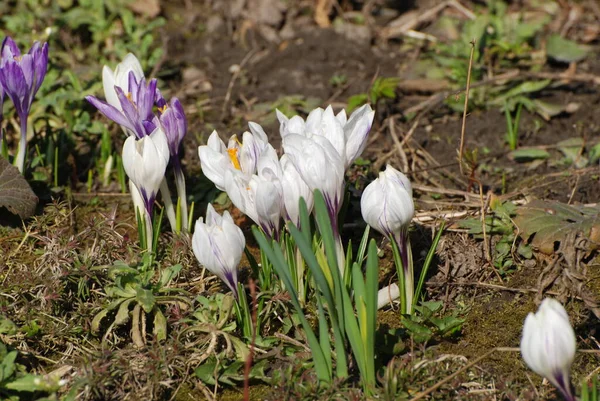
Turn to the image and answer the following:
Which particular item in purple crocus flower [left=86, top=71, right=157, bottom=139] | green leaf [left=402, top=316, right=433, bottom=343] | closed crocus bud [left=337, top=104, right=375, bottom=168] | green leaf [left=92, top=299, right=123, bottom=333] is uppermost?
purple crocus flower [left=86, top=71, right=157, bottom=139]

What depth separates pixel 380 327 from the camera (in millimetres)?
2379

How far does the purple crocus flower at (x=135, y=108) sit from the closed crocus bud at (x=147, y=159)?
0.10 metres

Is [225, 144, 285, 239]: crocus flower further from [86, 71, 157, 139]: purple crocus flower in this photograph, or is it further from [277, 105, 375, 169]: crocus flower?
[86, 71, 157, 139]: purple crocus flower

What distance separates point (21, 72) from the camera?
2.78 m

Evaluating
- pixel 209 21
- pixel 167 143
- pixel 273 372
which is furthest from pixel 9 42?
pixel 209 21

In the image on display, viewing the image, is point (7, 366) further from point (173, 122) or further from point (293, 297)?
point (173, 122)

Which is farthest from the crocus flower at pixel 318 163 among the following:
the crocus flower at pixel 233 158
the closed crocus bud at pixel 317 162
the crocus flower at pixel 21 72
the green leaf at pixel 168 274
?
the crocus flower at pixel 21 72

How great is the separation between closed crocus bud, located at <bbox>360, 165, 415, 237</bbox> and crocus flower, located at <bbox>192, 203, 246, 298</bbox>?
40cm

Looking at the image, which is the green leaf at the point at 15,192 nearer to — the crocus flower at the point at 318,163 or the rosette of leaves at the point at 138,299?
the rosette of leaves at the point at 138,299

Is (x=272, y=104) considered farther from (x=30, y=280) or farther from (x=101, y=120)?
(x=30, y=280)

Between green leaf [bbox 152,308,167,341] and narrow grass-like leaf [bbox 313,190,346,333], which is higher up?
narrow grass-like leaf [bbox 313,190,346,333]

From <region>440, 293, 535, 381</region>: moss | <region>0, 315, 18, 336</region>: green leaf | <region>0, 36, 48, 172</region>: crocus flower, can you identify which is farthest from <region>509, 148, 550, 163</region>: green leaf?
<region>0, 315, 18, 336</region>: green leaf

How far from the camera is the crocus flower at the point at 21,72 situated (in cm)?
277

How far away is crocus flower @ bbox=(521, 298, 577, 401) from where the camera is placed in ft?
5.89
